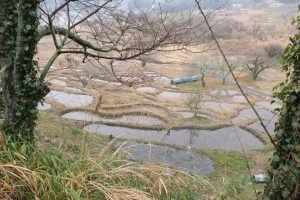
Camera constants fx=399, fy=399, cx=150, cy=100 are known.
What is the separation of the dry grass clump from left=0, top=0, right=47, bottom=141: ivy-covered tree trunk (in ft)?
1.99

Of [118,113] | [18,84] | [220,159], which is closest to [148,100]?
[118,113]

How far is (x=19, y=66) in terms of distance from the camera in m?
4.64

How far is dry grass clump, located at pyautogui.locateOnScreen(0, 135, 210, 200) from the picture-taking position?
131 inches

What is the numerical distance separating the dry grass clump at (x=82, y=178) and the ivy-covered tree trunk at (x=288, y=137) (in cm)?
86

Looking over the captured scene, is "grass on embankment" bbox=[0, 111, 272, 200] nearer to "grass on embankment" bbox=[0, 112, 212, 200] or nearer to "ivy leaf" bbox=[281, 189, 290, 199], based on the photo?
"grass on embankment" bbox=[0, 112, 212, 200]

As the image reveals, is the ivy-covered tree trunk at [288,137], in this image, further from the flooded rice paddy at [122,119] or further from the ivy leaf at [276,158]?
the flooded rice paddy at [122,119]

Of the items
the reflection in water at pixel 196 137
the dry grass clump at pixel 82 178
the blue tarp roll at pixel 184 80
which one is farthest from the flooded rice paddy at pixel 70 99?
the dry grass clump at pixel 82 178

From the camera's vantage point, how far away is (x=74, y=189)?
11.1 ft

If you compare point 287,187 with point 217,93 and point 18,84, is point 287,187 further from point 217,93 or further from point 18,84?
point 217,93

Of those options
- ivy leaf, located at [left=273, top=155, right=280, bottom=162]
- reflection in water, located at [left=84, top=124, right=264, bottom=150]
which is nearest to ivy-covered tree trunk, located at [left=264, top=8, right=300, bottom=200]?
ivy leaf, located at [left=273, top=155, right=280, bottom=162]

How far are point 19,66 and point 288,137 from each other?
3.09 metres

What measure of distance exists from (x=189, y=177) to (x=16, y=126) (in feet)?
7.01

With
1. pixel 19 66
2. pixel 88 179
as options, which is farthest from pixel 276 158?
pixel 19 66

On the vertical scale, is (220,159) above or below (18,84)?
below
